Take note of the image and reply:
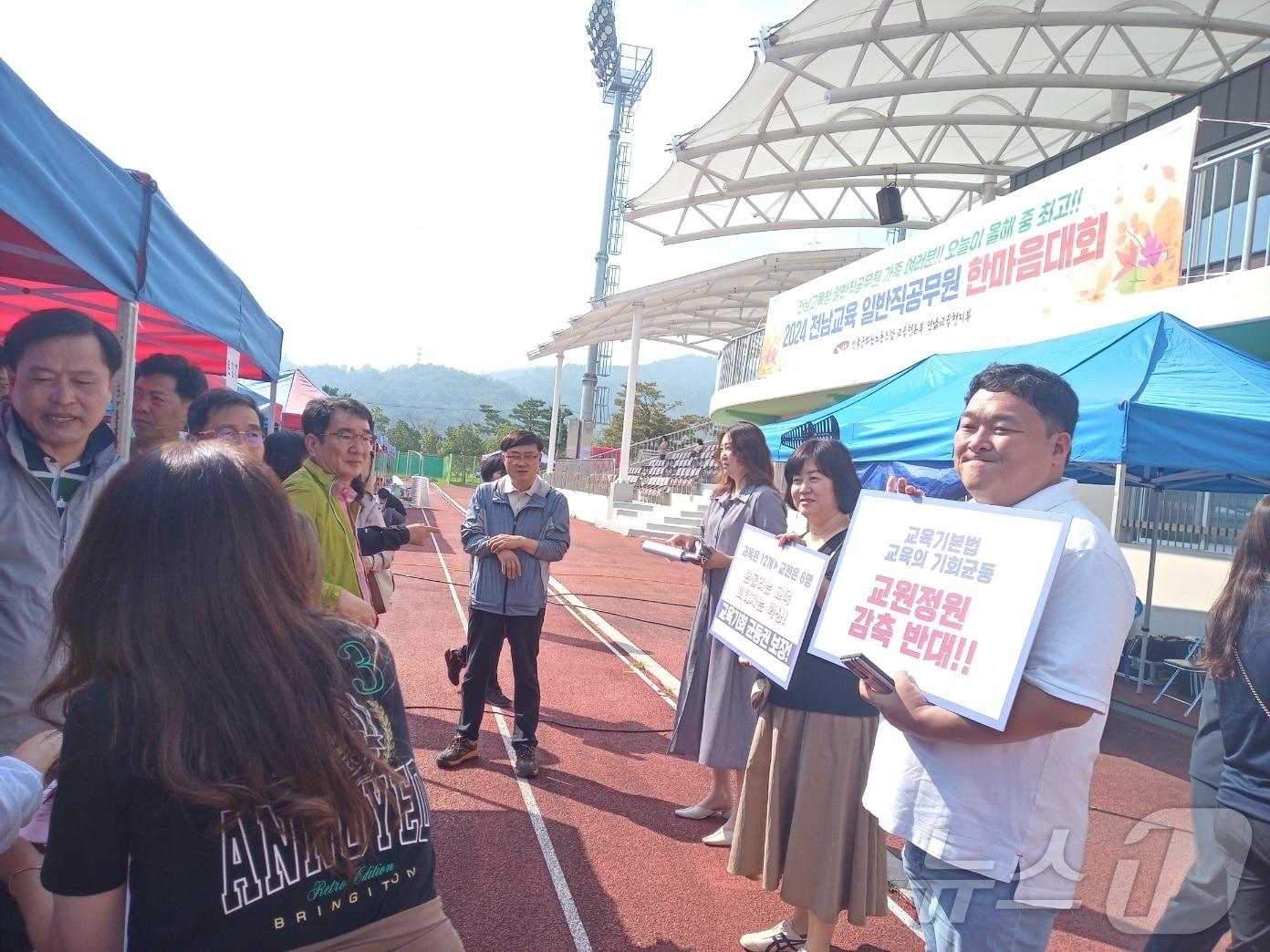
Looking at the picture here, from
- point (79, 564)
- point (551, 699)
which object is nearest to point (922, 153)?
point (551, 699)

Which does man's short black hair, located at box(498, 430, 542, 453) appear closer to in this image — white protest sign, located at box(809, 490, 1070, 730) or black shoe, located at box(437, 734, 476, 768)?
black shoe, located at box(437, 734, 476, 768)

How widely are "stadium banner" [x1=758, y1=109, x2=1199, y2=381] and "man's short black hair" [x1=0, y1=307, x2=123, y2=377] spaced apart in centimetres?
843

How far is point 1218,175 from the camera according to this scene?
31.6ft

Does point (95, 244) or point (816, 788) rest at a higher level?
point (95, 244)

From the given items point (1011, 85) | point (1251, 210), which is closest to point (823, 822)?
point (1251, 210)

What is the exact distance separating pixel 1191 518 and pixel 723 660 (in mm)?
8696

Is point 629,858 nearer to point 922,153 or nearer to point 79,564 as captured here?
point 79,564

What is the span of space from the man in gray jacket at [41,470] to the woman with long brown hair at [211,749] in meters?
1.00

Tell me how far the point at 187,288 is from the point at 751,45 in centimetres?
891

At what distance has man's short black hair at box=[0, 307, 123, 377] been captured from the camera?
2.36 meters

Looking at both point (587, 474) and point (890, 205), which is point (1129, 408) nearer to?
point (890, 205)

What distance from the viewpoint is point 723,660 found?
3.92 meters

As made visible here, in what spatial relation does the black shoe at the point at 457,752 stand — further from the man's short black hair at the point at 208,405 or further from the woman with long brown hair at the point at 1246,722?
the woman with long brown hair at the point at 1246,722

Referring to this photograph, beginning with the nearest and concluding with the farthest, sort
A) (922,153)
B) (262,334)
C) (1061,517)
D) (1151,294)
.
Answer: (1061,517) < (262,334) < (1151,294) < (922,153)
